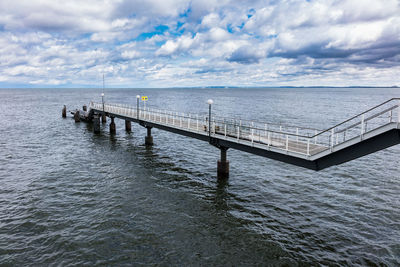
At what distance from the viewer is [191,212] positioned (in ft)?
52.8

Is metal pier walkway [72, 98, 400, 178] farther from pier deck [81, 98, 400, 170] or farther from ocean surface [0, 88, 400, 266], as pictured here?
ocean surface [0, 88, 400, 266]

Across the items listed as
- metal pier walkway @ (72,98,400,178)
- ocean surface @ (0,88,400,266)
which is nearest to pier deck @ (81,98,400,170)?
metal pier walkway @ (72,98,400,178)

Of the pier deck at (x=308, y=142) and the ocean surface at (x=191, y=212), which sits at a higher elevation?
the pier deck at (x=308, y=142)

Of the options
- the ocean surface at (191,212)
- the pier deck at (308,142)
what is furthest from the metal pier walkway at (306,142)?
the ocean surface at (191,212)

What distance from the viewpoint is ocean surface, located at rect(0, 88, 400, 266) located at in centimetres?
1229

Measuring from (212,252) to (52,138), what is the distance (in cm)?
3208

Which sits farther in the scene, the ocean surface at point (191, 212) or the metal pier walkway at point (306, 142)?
the ocean surface at point (191, 212)

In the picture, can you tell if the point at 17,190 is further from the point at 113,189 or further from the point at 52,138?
the point at 52,138

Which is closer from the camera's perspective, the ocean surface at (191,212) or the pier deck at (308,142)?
the pier deck at (308,142)

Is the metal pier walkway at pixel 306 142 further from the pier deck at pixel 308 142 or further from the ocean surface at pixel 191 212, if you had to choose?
the ocean surface at pixel 191 212

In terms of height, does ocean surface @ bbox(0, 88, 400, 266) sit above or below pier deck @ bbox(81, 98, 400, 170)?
below

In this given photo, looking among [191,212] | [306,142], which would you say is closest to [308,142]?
[306,142]

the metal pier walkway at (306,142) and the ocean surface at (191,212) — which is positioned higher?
the metal pier walkway at (306,142)

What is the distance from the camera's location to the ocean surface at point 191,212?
12.3 m
